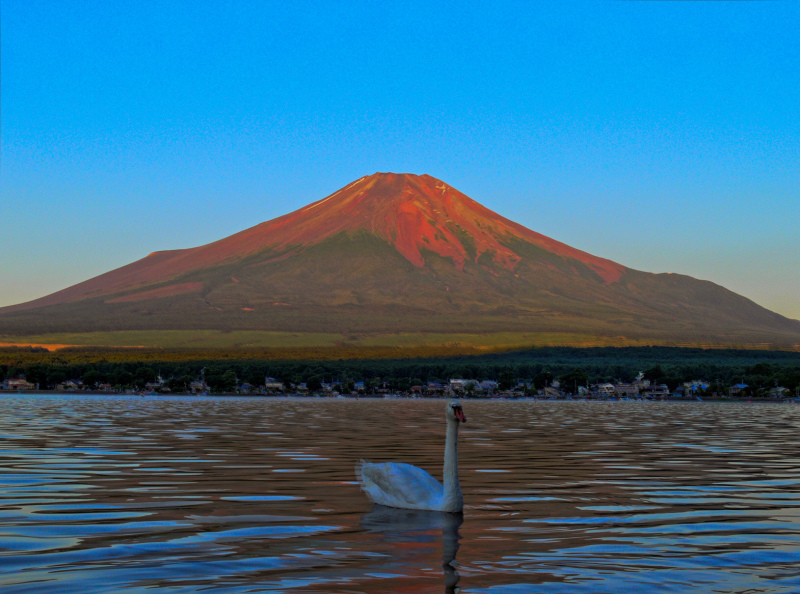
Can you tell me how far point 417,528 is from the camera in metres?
14.4


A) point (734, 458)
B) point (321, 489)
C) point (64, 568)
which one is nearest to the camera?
point (64, 568)

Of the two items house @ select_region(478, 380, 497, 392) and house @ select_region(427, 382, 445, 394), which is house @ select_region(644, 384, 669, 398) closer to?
house @ select_region(478, 380, 497, 392)

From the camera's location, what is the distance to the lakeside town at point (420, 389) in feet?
520

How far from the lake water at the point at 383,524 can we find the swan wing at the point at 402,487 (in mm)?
273

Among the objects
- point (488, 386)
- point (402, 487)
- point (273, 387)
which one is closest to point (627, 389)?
point (488, 386)

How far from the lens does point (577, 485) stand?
1958cm

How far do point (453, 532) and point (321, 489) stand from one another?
5.27 metres

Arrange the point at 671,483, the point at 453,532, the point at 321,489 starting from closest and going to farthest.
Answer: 1. the point at 453,532
2. the point at 321,489
3. the point at 671,483

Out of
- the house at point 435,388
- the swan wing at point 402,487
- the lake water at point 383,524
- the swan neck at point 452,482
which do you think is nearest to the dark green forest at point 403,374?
the house at point 435,388

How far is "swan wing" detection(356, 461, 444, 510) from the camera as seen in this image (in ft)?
52.7

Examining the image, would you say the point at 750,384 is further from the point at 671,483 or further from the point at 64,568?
the point at 64,568

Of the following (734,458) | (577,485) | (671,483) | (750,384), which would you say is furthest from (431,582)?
(750,384)

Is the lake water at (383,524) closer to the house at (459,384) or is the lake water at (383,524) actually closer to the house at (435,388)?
the house at (435,388)

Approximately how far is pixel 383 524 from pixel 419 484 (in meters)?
1.80
